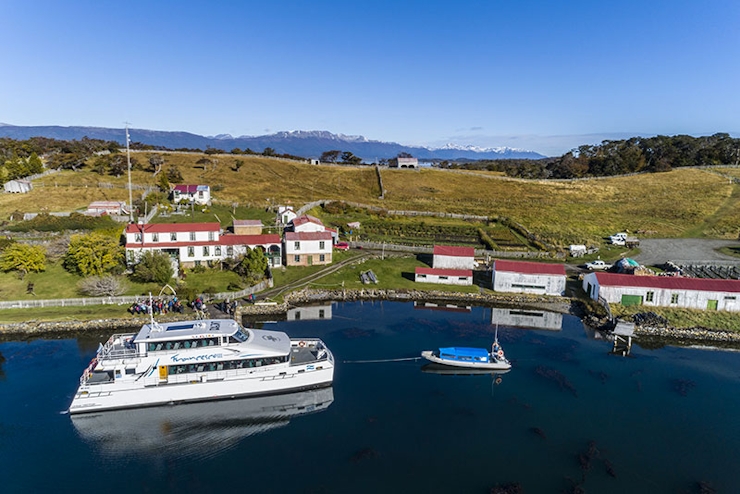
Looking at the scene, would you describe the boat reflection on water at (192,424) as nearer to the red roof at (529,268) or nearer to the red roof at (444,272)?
the red roof at (444,272)

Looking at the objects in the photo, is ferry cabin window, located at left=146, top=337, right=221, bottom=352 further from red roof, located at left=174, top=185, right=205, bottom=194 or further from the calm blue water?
red roof, located at left=174, top=185, right=205, bottom=194

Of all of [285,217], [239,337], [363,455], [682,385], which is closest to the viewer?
[363,455]

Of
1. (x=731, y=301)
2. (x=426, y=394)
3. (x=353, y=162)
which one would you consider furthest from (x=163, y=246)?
(x=353, y=162)

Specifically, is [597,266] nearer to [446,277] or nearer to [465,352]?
[446,277]

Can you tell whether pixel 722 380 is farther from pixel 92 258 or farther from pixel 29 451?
pixel 92 258

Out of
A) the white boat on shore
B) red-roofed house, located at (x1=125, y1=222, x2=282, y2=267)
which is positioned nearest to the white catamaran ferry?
the white boat on shore

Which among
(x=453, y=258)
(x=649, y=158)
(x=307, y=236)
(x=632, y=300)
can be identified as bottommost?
(x=632, y=300)

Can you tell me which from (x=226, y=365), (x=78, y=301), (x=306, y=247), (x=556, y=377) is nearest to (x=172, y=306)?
(x=78, y=301)

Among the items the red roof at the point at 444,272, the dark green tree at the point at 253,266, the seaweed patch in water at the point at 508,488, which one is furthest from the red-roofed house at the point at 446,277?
the seaweed patch in water at the point at 508,488
